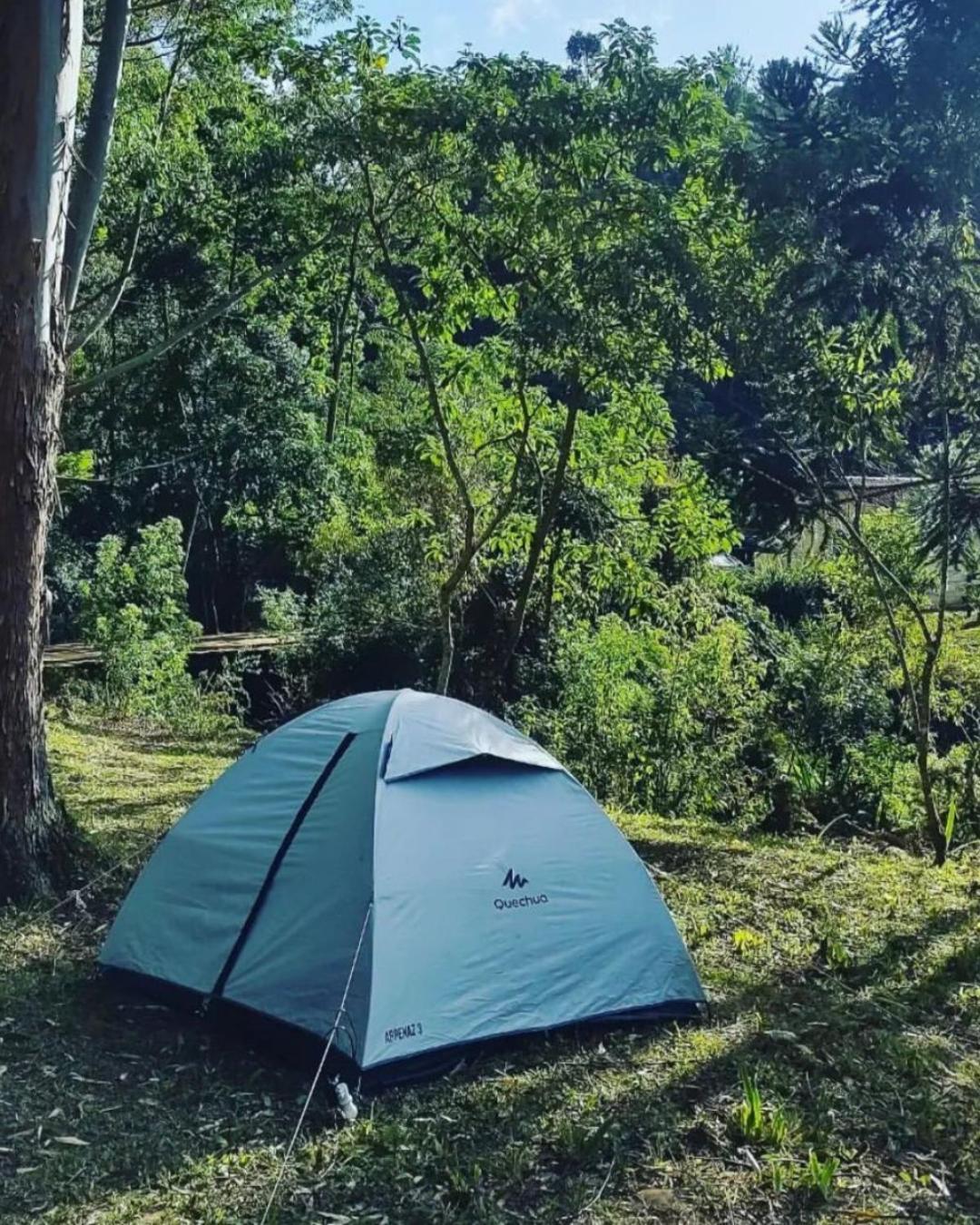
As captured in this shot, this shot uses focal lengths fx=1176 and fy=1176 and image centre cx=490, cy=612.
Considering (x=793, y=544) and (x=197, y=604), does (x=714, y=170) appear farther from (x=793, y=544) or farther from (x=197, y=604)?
(x=197, y=604)

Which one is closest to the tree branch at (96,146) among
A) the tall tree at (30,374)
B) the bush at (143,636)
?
the tall tree at (30,374)

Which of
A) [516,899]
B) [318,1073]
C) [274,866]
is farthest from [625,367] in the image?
[318,1073]

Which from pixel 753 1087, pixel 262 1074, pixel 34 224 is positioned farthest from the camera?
pixel 34 224

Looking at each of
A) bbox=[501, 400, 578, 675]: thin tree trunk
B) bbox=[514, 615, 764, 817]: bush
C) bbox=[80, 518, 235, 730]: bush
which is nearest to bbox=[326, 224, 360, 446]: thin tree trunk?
bbox=[80, 518, 235, 730]: bush

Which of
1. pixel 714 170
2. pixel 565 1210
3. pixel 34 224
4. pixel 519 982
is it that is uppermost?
pixel 714 170

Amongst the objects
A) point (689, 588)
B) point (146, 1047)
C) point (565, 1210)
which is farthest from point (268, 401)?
point (565, 1210)

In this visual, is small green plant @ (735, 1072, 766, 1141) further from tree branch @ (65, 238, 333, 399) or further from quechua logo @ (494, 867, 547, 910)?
tree branch @ (65, 238, 333, 399)

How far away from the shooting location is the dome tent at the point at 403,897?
3852 millimetres

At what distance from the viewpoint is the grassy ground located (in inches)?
123

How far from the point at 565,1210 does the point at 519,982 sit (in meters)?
1.00

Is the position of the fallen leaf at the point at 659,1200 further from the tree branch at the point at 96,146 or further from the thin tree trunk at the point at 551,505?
the thin tree trunk at the point at 551,505

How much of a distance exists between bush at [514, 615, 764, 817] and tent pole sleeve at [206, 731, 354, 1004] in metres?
5.01

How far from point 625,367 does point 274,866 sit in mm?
4179

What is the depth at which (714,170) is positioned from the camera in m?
5.98
